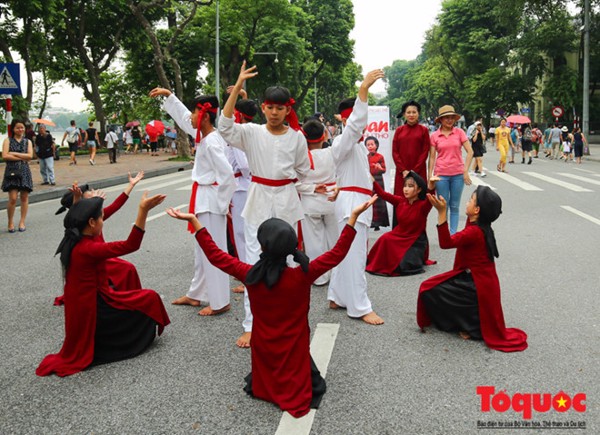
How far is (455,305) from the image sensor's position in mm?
4504

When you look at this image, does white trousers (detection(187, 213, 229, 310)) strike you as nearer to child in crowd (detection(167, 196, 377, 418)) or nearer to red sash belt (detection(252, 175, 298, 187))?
red sash belt (detection(252, 175, 298, 187))

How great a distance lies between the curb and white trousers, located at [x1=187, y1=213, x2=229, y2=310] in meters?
8.82

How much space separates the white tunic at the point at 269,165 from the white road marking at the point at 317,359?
3.00 ft

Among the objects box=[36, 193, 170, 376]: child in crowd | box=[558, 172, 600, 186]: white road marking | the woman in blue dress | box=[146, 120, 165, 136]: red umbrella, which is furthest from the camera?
box=[146, 120, 165, 136]: red umbrella

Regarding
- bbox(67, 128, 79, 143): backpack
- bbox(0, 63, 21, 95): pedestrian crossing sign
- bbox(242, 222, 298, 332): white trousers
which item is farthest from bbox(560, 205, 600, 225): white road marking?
bbox(67, 128, 79, 143): backpack

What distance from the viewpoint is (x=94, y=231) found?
162 inches

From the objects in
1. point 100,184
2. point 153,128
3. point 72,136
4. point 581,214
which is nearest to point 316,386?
point 581,214

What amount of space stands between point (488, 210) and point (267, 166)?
63.7 inches

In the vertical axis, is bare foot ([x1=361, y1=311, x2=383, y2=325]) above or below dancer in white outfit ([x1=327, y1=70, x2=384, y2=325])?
below

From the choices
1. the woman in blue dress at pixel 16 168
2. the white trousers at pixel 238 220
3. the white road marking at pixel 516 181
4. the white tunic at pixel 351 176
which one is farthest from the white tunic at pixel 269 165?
the white road marking at pixel 516 181

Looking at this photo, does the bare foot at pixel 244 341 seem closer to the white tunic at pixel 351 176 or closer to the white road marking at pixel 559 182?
the white tunic at pixel 351 176

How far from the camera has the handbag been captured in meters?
9.53

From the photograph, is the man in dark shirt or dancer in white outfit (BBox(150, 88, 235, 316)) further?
the man in dark shirt

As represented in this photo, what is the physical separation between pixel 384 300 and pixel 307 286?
2.24 m
